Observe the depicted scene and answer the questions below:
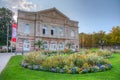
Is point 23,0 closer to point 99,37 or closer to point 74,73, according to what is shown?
point 74,73

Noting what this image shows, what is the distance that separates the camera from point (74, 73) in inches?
316

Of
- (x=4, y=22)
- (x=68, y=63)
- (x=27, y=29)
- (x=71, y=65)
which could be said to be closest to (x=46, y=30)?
(x=27, y=29)

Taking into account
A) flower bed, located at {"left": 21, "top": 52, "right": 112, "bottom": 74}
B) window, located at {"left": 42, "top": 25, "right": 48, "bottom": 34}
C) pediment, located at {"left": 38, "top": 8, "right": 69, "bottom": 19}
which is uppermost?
pediment, located at {"left": 38, "top": 8, "right": 69, "bottom": 19}

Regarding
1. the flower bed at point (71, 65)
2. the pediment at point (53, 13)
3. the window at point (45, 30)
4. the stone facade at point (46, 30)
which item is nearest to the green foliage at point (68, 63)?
the flower bed at point (71, 65)

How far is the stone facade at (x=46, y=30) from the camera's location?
28158mm

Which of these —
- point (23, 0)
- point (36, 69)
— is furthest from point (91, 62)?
point (23, 0)

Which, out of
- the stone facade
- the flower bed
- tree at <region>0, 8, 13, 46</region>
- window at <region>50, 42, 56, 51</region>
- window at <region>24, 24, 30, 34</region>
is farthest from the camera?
tree at <region>0, 8, 13, 46</region>

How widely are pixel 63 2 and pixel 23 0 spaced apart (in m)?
6.92

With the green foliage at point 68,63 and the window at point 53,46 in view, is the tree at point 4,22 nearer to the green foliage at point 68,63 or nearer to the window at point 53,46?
the window at point 53,46

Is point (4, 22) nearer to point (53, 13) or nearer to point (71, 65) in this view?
point (53, 13)

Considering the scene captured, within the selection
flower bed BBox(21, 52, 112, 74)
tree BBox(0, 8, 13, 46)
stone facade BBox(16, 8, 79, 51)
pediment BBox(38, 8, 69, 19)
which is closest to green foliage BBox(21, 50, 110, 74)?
flower bed BBox(21, 52, 112, 74)

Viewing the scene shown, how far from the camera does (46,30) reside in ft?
102

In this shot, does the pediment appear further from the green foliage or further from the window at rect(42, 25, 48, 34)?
the green foliage

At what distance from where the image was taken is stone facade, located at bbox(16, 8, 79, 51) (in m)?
28.2
